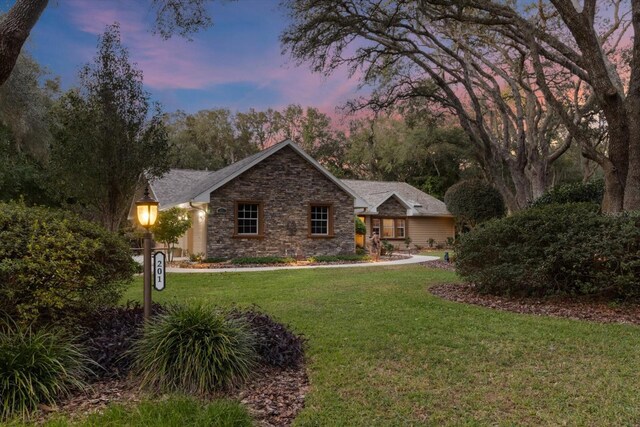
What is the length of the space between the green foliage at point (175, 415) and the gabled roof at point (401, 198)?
20326 millimetres

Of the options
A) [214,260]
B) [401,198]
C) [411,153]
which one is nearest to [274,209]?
[214,260]

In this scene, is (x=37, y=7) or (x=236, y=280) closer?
(x=37, y=7)

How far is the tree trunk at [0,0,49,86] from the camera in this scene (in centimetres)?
479

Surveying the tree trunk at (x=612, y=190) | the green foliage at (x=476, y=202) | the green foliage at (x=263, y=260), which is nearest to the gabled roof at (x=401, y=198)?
the green foliage at (x=476, y=202)

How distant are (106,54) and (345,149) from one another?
3343 cm

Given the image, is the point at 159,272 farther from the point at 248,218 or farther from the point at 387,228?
the point at 387,228

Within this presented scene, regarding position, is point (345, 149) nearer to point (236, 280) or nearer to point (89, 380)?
point (236, 280)

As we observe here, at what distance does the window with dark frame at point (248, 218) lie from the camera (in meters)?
17.0

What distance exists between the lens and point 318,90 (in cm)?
1390

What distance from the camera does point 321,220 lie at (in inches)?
724

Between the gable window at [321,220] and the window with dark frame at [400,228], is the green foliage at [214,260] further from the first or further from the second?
the window with dark frame at [400,228]

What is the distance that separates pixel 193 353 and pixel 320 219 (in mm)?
14652

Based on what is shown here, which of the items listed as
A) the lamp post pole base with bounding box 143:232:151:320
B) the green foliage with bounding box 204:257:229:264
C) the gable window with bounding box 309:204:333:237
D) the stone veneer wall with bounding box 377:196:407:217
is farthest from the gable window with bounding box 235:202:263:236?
the lamp post pole base with bounding box 143:232:151:320

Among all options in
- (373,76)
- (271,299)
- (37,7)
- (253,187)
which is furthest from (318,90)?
(37,7)
